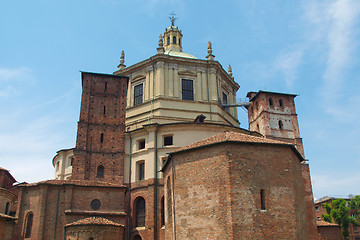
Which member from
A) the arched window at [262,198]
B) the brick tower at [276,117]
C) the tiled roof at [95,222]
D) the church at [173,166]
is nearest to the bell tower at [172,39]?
the church at [173,166]

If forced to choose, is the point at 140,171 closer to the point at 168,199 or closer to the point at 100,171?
the point at 100,171

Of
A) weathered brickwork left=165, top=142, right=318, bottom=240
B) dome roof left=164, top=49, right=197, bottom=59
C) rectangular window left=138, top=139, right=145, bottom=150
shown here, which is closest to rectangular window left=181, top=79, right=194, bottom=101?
dome roof left=164, top=49, right=197, bottom=59

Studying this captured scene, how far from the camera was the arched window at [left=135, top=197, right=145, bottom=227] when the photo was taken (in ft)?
82.2

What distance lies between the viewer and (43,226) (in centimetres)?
2173

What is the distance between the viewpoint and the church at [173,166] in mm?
15805

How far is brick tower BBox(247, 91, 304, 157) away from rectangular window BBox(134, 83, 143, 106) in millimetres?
11774

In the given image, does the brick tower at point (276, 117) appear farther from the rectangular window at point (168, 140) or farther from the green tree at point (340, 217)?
the rectangular window at point (168, 140)

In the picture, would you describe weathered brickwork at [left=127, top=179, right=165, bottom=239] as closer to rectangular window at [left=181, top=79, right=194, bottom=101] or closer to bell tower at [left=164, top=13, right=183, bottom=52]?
rectangular window at [left=181, top=79, right=194, bottom=101]

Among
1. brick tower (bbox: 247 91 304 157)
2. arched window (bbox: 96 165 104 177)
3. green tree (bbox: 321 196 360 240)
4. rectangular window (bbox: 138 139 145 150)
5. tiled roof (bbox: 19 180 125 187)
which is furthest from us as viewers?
green tree (bbox: 321 196 360 240)

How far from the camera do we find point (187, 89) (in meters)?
31.8

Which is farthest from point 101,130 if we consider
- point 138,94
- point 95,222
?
point 95,222

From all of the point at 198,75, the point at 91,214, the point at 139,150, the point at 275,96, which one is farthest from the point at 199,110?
the point at 91,214

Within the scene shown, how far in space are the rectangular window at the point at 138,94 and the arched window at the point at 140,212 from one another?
9.44 metres

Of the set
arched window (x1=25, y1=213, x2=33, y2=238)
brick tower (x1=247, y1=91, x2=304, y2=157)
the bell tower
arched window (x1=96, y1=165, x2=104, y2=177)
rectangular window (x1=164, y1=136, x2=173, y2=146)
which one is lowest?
arched window (x1=25, y1=213, x2=33, y2=238)
